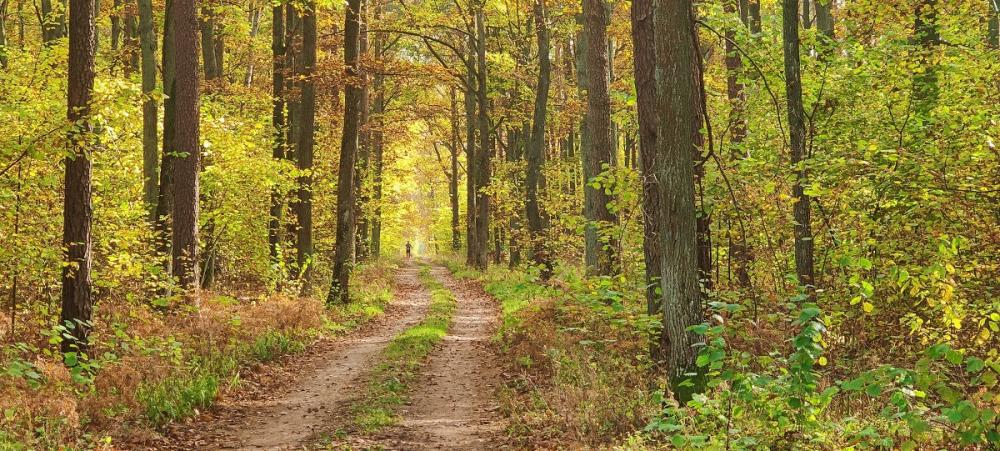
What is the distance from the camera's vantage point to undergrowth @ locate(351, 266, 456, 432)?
30.4ft

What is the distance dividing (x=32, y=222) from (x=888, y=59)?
554 inches

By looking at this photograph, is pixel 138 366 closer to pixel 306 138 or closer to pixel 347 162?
pixel 347 162

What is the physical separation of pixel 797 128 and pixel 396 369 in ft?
24.3

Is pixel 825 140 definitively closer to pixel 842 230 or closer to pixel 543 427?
pixel 842 230

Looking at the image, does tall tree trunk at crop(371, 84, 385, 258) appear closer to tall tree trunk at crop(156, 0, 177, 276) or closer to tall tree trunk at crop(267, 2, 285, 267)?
tall tree trunk at crop(267, 2, 285, 267)

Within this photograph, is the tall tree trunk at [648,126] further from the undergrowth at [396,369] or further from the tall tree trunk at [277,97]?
the tall tree trunk at [277,97]

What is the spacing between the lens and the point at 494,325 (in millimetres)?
17234

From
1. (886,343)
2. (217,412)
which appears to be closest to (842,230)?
(886,343)

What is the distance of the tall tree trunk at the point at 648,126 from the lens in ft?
26.4

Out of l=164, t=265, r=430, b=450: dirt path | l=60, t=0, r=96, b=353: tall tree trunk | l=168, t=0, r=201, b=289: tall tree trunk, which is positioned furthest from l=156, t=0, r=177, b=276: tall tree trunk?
l=60, t=0, r=96, b=353: tall tree trunk

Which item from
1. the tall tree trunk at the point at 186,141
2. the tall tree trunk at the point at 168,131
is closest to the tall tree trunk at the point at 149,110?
the tall tree trunk at the point at 168,131

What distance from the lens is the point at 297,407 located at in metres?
10.1

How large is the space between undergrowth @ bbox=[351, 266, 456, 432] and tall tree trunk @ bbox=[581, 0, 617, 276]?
3.84 metres

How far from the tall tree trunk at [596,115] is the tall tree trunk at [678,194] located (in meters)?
6.74
